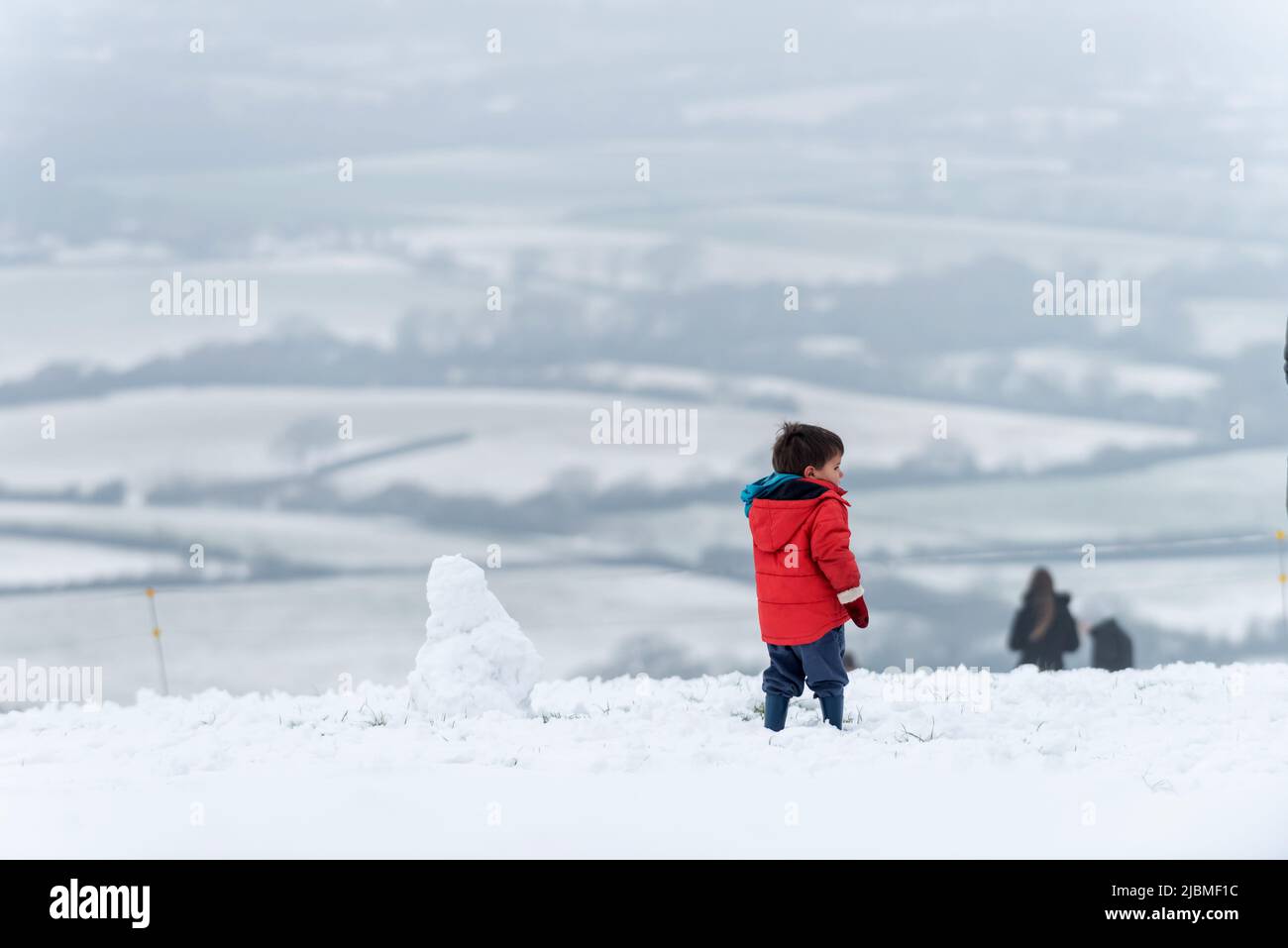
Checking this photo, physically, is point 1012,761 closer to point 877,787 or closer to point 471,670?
point 877,787

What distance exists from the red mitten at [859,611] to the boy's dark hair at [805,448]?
625mm

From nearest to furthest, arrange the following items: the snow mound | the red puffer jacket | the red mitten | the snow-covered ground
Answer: the snow-covered ground, the red puffer jacket, the red mitten, the snow mound

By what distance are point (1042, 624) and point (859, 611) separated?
168 inches

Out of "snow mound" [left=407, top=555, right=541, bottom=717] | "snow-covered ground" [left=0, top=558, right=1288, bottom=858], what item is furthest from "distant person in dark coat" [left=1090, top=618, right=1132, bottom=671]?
"snow mound" [left=407, top=555, right=541, bottom=717]

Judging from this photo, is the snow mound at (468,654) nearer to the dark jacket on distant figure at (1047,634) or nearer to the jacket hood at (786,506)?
the jacket hood at (786,506)

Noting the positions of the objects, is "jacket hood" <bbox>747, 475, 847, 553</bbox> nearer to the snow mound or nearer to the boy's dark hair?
the boy's dark hair

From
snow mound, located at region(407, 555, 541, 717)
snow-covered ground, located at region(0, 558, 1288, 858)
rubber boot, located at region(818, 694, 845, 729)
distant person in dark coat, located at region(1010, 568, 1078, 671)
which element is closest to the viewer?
snow-covered ground, located at region(0, 558, 1288, 858)

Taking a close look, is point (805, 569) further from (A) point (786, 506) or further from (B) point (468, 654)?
(B) point (468, 654)

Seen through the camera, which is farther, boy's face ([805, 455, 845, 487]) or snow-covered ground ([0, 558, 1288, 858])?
boy's face ([805, 455, 845, 487])

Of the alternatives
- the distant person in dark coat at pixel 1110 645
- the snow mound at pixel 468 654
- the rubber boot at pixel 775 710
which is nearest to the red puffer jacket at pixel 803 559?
the rubber boot at pixel 775 710

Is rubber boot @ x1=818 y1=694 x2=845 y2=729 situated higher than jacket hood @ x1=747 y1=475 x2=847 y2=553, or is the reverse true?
jacket hood @ x1=747 y1=475 x2=847 y2=553

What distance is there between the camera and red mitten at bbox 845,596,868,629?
16.7 ft

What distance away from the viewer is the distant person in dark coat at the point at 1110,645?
880 cm

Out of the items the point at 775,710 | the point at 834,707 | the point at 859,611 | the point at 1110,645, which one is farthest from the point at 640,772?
the point at 1110,645
